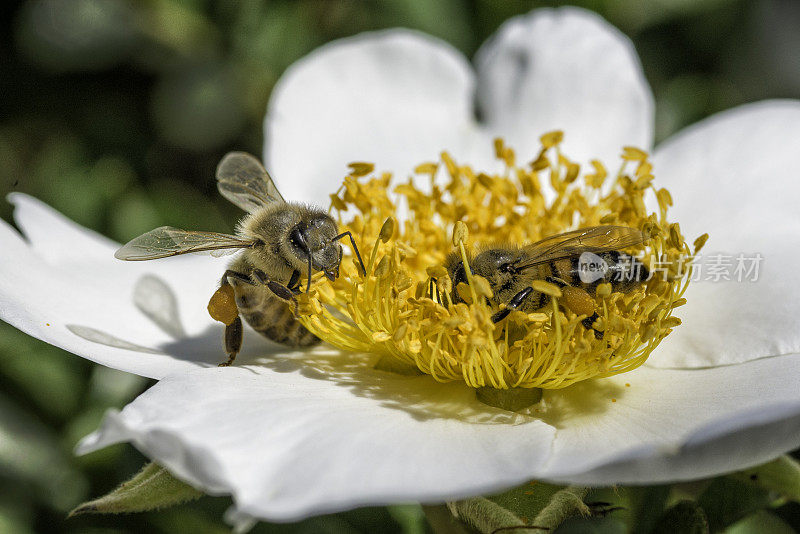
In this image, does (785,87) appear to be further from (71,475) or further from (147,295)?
(71,475)

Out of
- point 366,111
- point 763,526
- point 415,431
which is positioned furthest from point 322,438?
point 366,111

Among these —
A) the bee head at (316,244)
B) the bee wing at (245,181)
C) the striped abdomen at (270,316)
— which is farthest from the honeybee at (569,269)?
the bee wing at (245,181)

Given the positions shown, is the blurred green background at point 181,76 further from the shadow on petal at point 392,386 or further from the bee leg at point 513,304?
the bee leg at point 513,304

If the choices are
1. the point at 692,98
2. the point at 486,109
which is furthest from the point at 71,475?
the point at 692,98

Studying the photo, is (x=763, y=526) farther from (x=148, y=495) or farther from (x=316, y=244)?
(x=148, y=495)

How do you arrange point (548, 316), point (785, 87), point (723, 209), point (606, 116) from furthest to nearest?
point (785, 87) < point (606, 116) < point (723, 209) < point (548, 316)
